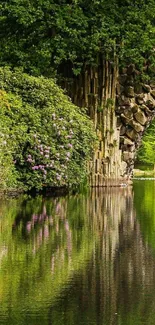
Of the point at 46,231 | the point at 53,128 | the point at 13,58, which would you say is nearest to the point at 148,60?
the point at 13,58

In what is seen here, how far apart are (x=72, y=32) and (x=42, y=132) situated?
5.68 m

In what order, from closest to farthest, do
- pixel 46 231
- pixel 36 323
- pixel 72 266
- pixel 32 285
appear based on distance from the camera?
pixel 36 323
pixel 32 285
pixel 72 266
pixel 46 231

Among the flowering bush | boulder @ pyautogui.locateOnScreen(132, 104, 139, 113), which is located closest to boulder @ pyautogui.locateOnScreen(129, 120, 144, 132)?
boulder @ pyautogui.locateOnScreen(132, 104, 139, 113)

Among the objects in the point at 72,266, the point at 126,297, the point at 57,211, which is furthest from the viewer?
the point at 57,211

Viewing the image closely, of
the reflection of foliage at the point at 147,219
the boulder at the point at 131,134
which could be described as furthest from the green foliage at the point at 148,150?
the reflection of foliage at the point at 147,219

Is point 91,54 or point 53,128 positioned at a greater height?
point 91,54

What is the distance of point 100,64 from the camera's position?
103 ft

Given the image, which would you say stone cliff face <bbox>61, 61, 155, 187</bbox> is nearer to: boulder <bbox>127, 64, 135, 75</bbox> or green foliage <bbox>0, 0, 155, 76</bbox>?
boulder <bbox>127, 64, 135, 75</bbox>

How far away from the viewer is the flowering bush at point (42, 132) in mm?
23656

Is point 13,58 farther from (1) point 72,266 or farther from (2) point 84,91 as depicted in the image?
(1) point 72,266

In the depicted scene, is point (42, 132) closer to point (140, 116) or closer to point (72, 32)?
point (72, 32)

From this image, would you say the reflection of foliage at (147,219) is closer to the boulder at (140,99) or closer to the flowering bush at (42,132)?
the flowering bush at (42,132)

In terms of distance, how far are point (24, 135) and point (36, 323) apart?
16706 mm

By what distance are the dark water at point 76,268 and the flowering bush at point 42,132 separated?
6442 mm
